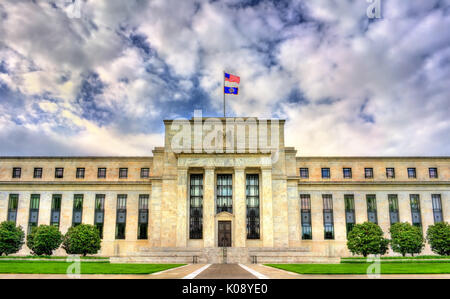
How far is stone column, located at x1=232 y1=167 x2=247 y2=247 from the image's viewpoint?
49844 mm

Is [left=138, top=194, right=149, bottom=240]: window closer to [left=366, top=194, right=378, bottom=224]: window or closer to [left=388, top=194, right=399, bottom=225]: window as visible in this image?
[left=366, top=194, right=378, bottom=224]: window

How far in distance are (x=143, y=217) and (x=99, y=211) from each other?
255 inches

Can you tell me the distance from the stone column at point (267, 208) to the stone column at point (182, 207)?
403 inches

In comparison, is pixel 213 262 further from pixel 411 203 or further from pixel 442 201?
pixel 442 201

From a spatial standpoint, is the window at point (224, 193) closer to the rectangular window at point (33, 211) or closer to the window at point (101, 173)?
the window at point (101, 173)

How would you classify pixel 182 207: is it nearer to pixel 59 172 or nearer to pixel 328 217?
pixel 59 172

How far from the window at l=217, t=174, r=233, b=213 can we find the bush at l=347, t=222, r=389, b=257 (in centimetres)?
1666

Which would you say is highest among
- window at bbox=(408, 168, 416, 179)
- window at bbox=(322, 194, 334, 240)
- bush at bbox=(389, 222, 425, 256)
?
window at bbox=(408, 168, 416, 179)

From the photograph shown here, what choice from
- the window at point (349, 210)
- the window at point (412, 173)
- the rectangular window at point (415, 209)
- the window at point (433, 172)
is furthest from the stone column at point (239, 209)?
the window at point (433, 172)

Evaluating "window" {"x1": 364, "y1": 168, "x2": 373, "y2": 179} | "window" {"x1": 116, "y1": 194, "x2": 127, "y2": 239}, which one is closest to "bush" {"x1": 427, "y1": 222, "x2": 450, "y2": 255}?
"window" {"x1": 364, "y1": 168, "x2": 373, "y2": 179}

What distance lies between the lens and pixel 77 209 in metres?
56.0

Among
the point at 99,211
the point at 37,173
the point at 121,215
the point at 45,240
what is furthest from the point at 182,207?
the point at 37,173

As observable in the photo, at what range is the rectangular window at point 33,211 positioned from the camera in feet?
182

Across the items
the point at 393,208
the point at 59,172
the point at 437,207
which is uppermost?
the point at 59,172
